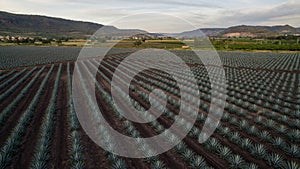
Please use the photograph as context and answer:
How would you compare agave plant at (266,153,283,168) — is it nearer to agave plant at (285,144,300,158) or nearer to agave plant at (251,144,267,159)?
agave plant at (251,144,267,159)

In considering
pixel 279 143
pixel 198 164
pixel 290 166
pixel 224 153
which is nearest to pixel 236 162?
pixel 224 153

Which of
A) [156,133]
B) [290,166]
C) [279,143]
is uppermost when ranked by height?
[290,166]

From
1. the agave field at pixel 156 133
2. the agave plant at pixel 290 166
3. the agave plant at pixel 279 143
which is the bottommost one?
the agave field at pixel 156 133

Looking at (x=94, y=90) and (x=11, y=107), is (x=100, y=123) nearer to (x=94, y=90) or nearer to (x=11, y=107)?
(x=11, y=107)

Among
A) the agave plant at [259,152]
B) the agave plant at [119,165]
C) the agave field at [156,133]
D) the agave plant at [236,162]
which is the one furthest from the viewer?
the agave plant at [259,152]

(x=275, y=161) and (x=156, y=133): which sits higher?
(x=275, y=161)

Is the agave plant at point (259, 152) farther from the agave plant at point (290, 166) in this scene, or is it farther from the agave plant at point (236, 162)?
the agave plant at point (236, 162)

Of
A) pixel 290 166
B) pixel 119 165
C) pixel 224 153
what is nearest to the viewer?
pixel 290 166

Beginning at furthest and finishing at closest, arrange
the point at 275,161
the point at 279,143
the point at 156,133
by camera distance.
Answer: the point at 156,133 < the point at 279,143 < the point at 275,161

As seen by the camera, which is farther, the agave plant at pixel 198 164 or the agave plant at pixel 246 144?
the agave plant at pixel 246 144

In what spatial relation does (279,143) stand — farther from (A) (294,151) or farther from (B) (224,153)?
(B) (224,153)

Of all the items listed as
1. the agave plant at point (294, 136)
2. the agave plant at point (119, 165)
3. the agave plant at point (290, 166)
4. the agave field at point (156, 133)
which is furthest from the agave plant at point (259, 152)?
the agave plant at point (119, 165)

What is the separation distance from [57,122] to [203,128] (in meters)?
6.93

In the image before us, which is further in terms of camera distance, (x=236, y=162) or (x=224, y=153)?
(x=224, y=153)
